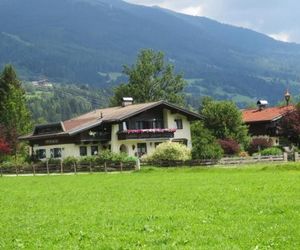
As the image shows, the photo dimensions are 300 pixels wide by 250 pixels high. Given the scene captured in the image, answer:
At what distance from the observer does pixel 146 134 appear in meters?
69.6

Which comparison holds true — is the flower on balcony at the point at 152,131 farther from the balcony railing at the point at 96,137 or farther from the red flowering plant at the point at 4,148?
the red flowering plant at the point at 4,148

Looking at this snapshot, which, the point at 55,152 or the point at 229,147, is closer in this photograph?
the point at 229,147

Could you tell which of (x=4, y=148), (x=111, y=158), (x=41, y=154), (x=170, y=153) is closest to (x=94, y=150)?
(x=41, y=154)

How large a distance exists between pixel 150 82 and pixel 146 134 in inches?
1166

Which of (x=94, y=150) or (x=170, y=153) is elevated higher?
(x=94, y=150)

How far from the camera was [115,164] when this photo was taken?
5362cm

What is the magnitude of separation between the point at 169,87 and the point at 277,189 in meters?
78.9

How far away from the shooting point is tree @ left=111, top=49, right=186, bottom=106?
9643cm

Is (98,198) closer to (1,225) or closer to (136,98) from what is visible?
(1,225)

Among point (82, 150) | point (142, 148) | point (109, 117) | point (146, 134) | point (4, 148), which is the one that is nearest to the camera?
point (4, 148)

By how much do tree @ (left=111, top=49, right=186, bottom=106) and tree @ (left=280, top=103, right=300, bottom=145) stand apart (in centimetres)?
2384

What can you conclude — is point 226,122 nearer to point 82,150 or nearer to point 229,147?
point 229,147

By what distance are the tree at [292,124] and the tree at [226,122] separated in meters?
5.11

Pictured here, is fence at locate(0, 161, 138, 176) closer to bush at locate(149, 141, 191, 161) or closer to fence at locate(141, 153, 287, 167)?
fence at locate(141, 153, 287, 167)
